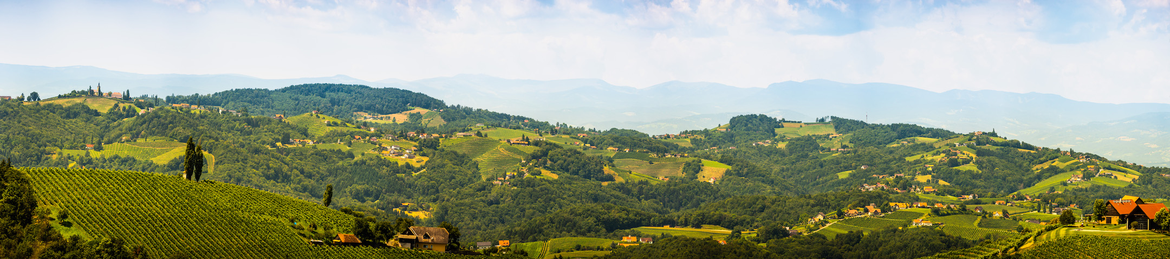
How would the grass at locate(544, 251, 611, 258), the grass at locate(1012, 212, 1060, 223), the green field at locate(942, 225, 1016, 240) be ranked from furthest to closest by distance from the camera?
the grass at locate(1012, 212, 1060, 223)
the green field at locate(942, 225, 1016, 240)
the grass at locate(544, 251, 611, 258)

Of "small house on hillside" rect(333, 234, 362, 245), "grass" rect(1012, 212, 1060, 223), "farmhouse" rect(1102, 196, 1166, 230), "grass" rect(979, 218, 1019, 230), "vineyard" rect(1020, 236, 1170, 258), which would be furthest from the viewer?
"grass" rect(1012, 212, 1060, 223)

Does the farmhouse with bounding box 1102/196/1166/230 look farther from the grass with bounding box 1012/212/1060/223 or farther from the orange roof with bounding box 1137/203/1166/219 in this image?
the grass with bounding box 1012/212/1060/223

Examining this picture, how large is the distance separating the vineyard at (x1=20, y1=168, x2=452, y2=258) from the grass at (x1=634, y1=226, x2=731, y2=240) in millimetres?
70633

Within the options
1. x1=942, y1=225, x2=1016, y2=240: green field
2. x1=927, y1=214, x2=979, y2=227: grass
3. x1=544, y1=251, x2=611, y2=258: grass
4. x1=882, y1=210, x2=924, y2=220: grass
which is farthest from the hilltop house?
x1=882, y1=210, x2=924, y2=220: grass

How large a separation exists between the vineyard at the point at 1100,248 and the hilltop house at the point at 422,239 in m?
41.3

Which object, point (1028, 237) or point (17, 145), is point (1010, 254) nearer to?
point (1028, 237)

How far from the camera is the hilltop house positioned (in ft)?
217

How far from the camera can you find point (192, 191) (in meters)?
61.8

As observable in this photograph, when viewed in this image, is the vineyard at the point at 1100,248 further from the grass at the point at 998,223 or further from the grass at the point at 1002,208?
the grass at the point at 1002,208

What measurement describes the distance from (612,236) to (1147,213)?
284ft

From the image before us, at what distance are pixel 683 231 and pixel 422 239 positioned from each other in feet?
242

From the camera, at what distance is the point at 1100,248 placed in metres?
48.3

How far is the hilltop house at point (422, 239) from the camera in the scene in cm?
6612

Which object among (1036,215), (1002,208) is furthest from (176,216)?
(1002,208)
